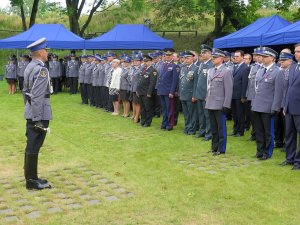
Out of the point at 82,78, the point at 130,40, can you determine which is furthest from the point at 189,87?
the point at 130,40

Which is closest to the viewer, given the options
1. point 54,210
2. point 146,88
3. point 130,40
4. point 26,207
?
point 54,210

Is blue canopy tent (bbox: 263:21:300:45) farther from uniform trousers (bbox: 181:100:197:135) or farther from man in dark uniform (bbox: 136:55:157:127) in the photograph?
man in dark uniform (bbox: 136:55:157:127)

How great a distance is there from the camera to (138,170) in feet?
21.0

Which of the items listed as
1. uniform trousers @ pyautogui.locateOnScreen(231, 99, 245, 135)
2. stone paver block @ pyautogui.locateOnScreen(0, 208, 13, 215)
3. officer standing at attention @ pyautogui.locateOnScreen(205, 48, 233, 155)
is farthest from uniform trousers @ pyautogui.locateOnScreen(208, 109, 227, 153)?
stone paver block @ pyautogui.locateOnScreen(0, 208, 13, 215)

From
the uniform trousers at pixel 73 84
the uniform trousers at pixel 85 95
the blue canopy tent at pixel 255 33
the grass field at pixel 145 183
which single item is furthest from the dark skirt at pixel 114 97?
the uniform trousers at pixel 73 84

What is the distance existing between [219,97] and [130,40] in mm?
9978

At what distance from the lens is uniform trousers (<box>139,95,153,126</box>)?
10234 millimetres

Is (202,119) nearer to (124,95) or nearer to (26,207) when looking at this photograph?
(124,95)

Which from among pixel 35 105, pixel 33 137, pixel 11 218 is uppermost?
pixel 35 105

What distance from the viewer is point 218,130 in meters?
7.38

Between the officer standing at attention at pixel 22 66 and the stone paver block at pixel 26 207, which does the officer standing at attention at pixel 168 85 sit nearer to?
the stone paver block at pixel 26 207

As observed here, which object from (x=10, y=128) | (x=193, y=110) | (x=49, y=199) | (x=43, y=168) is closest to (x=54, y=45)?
(x=10, y=128)

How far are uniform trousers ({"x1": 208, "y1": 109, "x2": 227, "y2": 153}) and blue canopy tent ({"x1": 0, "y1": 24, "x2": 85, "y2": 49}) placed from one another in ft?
38.6

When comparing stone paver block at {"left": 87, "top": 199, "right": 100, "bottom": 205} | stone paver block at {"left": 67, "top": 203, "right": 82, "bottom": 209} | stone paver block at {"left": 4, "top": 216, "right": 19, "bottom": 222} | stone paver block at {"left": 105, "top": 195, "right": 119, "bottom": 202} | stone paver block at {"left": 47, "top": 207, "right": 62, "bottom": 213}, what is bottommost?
stone paver block at {"left": 4, "top": 216, "right": 19, "bottom": 222}
